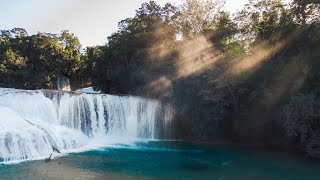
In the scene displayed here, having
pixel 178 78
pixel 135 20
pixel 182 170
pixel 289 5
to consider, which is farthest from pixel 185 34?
pixel 182 170

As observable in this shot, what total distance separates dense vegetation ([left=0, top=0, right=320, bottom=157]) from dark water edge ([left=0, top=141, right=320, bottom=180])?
6.76 feet

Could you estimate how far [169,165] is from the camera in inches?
Result: 575

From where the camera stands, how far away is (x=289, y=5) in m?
20.8

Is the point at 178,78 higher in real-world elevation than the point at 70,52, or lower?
lower

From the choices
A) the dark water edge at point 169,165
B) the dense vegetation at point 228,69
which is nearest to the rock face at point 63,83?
the dense vegetation at point 228,69

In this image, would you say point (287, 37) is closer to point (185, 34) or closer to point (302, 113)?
point (302, 113)

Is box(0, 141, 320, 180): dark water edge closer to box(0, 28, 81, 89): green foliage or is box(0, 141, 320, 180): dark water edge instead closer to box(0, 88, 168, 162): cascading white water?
box(0, 88, 168, 162): cascading white water

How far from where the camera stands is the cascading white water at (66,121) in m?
15.3

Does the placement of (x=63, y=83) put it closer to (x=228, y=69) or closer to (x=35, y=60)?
(x=35, y=60)

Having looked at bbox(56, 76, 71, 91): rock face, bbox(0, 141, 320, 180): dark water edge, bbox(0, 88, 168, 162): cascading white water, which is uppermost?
bbox(56, 76, 71, 91): rock face

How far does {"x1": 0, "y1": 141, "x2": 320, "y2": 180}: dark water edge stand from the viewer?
492 inches

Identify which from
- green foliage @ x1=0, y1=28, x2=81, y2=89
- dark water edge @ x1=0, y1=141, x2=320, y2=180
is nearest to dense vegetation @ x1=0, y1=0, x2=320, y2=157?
dark water edge @ x1=0, y1=141, x2=320, y2=180

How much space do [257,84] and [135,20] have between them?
1361 centimetres

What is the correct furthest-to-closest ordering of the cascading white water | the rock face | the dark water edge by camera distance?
the rock face
the cascading white water
the dark water edge
